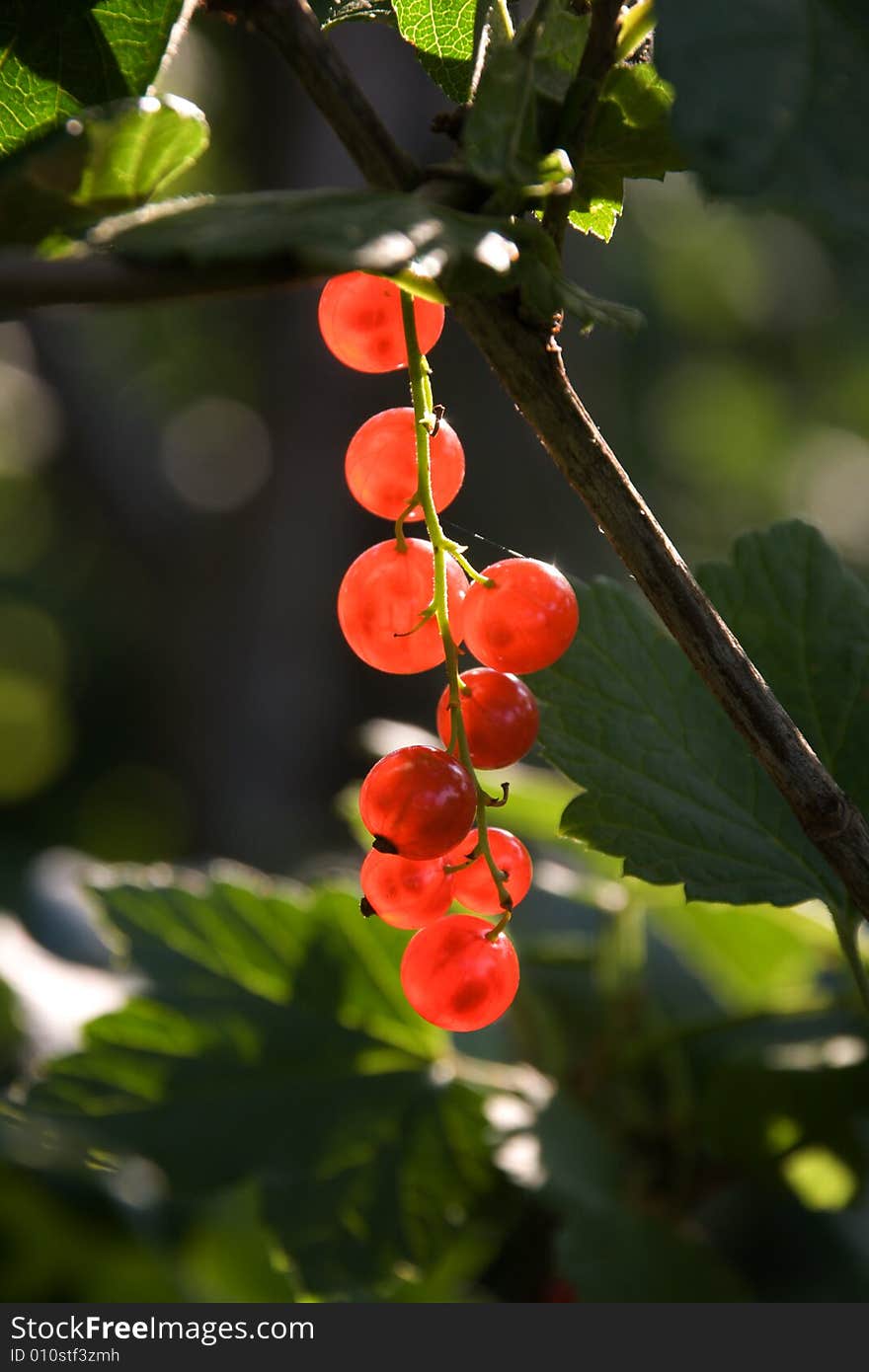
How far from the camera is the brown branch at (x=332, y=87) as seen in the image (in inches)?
18.3

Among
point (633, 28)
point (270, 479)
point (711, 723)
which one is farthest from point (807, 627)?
point (270, 479)

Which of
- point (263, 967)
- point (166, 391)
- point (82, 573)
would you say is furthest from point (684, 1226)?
point (166, 391)

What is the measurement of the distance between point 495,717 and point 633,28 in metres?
0.30

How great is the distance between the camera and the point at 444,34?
1.91 ft

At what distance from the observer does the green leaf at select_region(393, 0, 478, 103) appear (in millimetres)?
581

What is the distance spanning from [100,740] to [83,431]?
1.45 m

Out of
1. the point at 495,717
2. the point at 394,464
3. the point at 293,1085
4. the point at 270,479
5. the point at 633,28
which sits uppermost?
the point at 270,479

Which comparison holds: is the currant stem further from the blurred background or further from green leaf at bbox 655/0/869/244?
the blurred background

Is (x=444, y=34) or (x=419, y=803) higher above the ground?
(x=444, y=34)

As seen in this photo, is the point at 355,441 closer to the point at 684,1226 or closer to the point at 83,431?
the point at 684,1226

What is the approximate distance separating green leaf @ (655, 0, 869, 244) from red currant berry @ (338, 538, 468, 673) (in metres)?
0.24

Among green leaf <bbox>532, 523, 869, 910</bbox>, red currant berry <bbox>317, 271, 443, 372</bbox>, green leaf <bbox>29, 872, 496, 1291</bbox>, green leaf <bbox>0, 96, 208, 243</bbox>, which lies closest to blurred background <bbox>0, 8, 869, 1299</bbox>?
green leaf <bbox>29, 872, 496, 1291</bbox>

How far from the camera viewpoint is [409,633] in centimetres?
60

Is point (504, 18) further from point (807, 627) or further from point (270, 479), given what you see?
point (270, 479)
